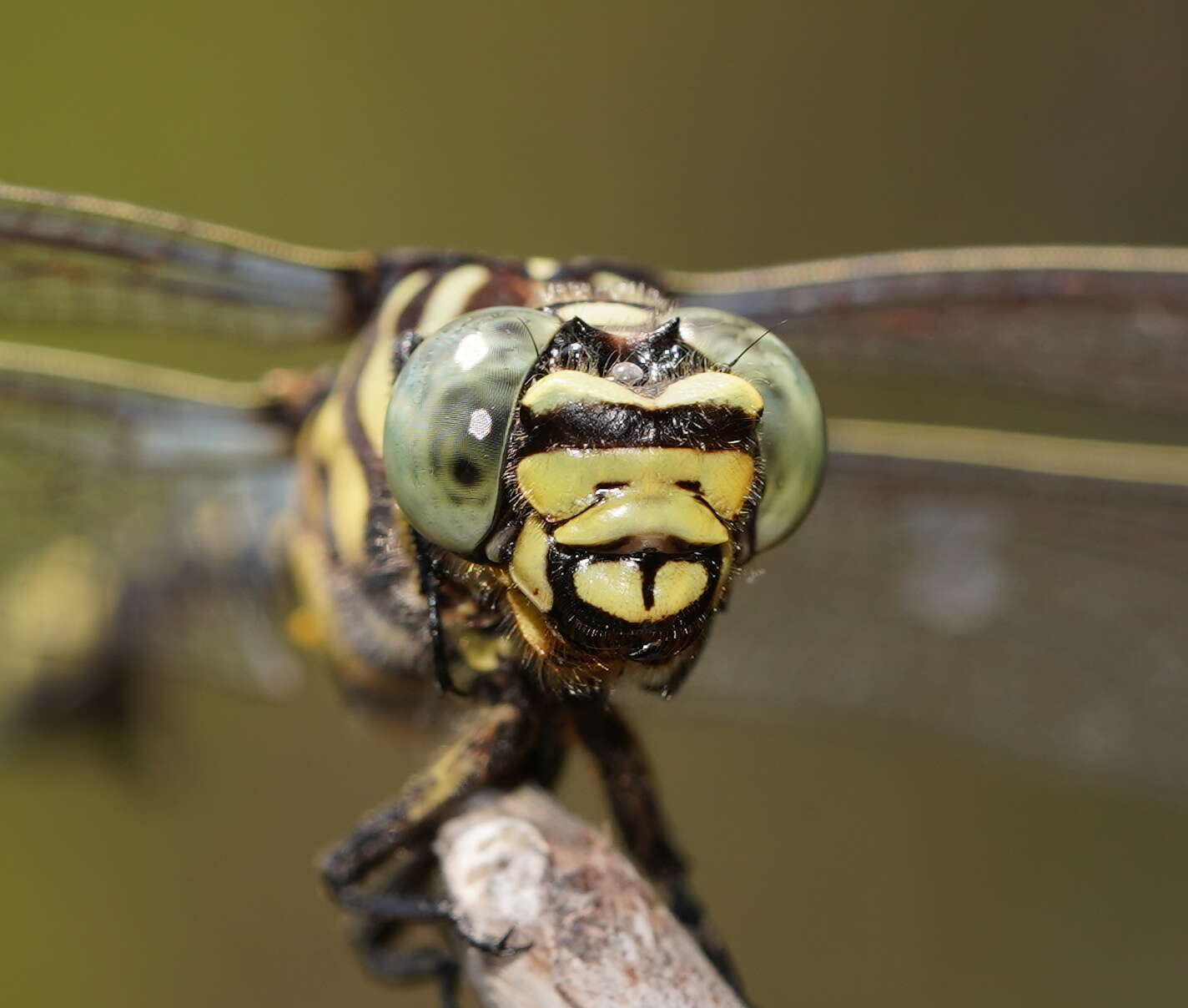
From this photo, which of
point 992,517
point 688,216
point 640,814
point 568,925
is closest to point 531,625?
point 568,925

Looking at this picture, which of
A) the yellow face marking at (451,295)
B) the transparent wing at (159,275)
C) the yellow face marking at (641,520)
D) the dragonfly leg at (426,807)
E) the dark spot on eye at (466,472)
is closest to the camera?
the yellow face marking at (641,520)

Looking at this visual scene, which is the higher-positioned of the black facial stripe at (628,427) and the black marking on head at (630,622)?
the black facial stripe at (628,427)

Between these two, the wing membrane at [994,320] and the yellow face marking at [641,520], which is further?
the wing membrane at [994,320]

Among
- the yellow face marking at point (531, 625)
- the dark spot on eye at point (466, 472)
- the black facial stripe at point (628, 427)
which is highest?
the black facial stripe at point (628, 427)

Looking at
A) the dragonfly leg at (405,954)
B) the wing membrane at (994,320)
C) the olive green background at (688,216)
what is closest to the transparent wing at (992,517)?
the wing membrane at (994,320)

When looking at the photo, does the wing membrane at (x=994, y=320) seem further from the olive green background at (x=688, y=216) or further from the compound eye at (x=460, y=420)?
the olive green background at (x=688, y=216)

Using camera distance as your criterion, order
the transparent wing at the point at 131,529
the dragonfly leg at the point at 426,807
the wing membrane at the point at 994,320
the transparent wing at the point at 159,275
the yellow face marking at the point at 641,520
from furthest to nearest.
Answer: the transparent wing at the point at 131,529 → the wing membrane at the point at 994,320 → the transparent wing at the point at 159,275 → the dragonfly leg at the point at 426,807 → the yellow face marking at the point at 641,520

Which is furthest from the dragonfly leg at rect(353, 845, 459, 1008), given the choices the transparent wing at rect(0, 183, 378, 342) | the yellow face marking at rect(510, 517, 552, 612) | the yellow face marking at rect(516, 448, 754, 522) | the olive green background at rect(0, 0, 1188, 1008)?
the olive green background at rect(0, 0, 1188, 1008)

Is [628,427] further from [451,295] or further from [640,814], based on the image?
[640,814]
